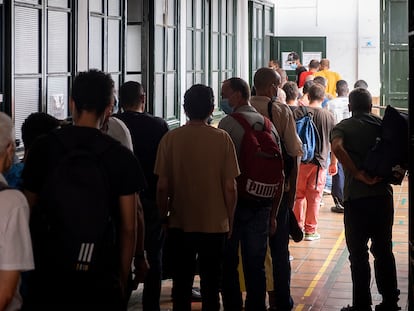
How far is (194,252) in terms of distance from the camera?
510 cm

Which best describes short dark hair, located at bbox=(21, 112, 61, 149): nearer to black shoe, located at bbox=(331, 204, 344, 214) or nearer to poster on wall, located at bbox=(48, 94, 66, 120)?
poster on wall, located at bbox=(48, 94, 66, 120)

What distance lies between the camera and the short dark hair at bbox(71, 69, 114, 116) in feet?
11.7

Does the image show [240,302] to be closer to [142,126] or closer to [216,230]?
[216,230]

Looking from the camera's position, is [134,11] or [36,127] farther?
[134,11]

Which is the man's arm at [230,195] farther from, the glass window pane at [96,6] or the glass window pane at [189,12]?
the glass window pane at [189,12]

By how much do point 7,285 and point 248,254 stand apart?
2473 mm

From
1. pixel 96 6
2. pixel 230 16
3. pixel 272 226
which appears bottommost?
pixel 272 226

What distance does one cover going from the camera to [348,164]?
569cm

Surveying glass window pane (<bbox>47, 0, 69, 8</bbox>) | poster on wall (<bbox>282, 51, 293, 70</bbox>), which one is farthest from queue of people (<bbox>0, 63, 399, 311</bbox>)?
poster on wall (<bbox>282, 51, 293, 70</bbox>)

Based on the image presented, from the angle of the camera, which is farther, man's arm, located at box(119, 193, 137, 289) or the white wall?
the white wall

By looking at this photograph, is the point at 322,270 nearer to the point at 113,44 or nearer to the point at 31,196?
the point at 113,44

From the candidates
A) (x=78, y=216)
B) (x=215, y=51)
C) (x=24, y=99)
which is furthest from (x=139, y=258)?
(x=215, y=51)

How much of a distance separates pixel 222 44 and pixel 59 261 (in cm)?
1044

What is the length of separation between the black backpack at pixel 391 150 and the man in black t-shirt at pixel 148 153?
1.35 m
